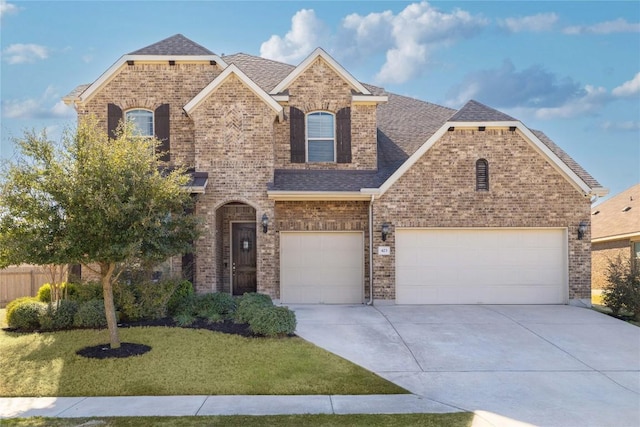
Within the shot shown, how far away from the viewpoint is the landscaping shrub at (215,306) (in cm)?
1297

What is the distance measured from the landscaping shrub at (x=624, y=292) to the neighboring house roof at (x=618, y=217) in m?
8.26

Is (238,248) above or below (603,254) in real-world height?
above

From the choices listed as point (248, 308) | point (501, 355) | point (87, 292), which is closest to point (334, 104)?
point (248, 308)

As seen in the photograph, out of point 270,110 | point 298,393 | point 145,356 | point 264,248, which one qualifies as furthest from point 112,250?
point 270,110

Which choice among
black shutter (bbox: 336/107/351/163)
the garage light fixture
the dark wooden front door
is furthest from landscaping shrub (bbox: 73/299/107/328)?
the garage light fixture

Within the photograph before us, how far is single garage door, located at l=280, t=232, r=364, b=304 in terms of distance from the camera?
16.6 m

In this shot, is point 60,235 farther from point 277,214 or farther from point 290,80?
point 290,80

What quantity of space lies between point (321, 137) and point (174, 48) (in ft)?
17.4

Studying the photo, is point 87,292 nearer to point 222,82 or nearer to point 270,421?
point 222,82

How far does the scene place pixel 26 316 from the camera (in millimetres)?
12539

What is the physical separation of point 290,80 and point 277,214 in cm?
412

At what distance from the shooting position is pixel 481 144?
15.9 metres

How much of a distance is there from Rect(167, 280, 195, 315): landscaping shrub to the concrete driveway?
287cm

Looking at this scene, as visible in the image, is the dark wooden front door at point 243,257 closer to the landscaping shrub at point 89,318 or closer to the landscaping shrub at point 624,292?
the landscaping shrub at point 89,318
